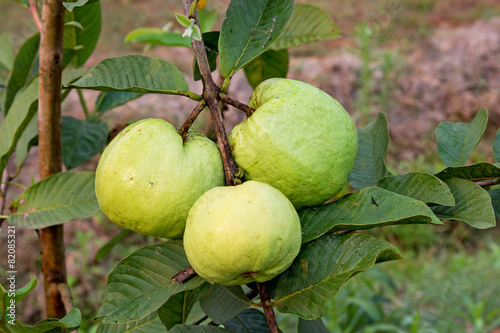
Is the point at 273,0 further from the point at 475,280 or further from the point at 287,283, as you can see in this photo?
the point at 475,280

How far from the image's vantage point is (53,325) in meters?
0.72

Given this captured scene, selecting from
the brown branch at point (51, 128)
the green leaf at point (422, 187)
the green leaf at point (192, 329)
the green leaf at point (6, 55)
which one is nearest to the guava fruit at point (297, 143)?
the green leaf at point (422, 187)

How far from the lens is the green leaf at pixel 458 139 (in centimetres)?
88

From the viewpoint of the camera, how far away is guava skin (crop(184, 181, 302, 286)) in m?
0.59

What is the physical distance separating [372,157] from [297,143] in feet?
1.12

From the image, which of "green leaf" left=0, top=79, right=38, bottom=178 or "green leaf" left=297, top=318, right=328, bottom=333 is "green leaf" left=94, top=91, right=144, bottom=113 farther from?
"green leaf" left=297, top=318, right=328, bottom=333

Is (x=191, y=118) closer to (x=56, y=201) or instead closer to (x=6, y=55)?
(x=56, y=201)

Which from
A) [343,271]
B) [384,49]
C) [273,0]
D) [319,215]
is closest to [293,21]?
[273,0]

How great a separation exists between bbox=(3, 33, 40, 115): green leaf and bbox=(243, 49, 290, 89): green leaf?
56 centimetres

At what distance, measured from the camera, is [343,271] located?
0.65 meters

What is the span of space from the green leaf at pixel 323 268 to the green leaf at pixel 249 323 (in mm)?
162

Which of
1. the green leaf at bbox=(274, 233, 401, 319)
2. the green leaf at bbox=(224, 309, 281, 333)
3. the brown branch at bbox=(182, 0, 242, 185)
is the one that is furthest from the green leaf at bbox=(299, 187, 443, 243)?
the green leaf at bbox=(224, 309, 281, 333)

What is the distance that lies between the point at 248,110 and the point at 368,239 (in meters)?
0.27

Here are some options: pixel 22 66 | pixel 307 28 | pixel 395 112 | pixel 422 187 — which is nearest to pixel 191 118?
pixel 422 187
